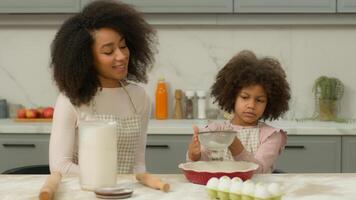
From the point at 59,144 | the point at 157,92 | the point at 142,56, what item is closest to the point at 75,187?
the point at 59,144

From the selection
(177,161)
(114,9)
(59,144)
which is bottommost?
(177,161)

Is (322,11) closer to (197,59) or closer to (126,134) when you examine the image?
(197,59)

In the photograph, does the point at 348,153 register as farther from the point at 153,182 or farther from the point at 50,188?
the point at 50,188

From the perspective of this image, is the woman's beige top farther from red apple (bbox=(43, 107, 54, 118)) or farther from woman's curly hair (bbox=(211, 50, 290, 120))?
red apple (bbox=(43, 107, 54, 118))

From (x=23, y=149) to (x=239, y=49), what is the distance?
1430 mm

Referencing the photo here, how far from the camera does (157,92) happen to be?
3.66 m

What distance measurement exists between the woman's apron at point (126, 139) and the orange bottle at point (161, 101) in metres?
1.60

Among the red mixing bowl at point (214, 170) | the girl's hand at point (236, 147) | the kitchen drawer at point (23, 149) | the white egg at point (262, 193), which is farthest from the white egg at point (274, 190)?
the kitchen drawer at point (23, 149)

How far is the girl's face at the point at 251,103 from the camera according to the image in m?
2.10

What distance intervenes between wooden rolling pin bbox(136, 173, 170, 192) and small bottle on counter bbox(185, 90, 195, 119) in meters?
2.07

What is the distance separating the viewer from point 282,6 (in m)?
3.40

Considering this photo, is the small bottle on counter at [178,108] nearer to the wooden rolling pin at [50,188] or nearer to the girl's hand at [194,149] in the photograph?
the girl's hand at [194,149]

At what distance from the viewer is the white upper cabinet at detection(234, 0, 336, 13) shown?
11.1 feet

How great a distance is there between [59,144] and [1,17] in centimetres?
209
